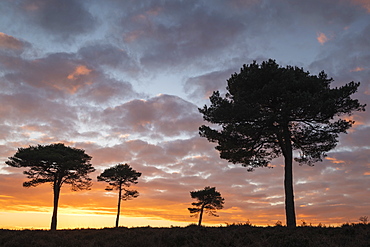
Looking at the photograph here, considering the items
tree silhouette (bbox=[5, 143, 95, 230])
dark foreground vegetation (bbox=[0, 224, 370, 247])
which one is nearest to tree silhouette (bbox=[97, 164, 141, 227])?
tree silhouette (bbox=[5, 143, 95, 230])

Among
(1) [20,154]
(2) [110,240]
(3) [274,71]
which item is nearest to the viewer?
(2) [110,240]

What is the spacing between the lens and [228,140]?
72.5ft

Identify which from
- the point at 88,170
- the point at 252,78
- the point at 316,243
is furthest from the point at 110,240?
the point at 88,170

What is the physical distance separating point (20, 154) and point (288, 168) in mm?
31266

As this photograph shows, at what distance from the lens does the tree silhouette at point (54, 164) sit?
115ft

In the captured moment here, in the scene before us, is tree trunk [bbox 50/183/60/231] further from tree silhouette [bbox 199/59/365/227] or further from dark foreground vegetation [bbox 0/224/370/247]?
tree silhouette [bbox 199/59/365/227]

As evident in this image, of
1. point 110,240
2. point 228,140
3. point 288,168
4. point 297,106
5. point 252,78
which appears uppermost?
point 252,78

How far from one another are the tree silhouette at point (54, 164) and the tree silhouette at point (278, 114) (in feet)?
69.1

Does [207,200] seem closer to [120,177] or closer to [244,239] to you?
[120,177]

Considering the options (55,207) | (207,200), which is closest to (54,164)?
(55,207)

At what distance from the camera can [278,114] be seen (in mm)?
20297

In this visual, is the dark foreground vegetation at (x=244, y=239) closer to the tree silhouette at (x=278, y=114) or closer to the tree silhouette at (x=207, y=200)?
the tree silhouette at (x=278, y=114)

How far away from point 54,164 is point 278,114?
28.8m

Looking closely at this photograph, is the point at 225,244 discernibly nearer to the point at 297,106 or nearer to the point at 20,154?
the point at 297,106
